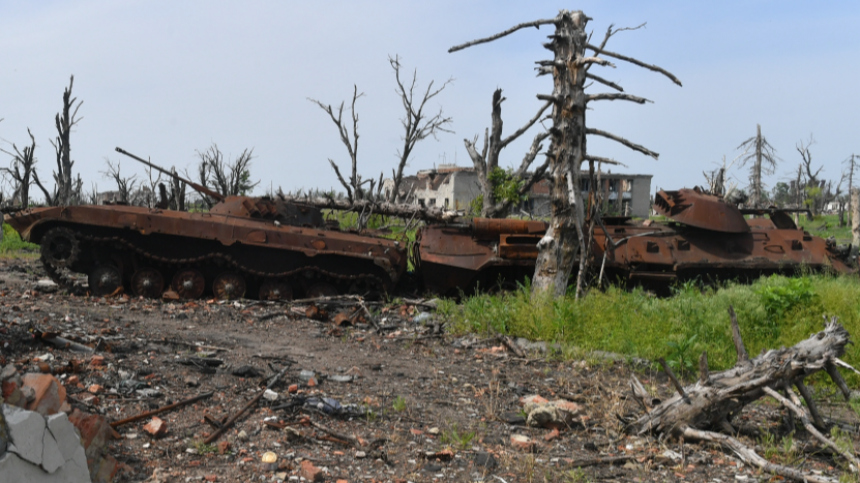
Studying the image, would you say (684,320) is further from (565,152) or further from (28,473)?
(28,473)

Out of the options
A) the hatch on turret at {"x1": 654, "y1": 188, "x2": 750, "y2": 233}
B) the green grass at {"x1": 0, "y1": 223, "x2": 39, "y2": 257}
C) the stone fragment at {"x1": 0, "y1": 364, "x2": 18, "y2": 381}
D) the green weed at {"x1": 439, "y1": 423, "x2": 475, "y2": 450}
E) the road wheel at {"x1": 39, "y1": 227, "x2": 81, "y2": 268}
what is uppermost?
the hatch on turret at {"x1": 654, "y1": 188, "x2": 750, "y2": 233}

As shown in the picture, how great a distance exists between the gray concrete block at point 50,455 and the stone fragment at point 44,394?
32 cm

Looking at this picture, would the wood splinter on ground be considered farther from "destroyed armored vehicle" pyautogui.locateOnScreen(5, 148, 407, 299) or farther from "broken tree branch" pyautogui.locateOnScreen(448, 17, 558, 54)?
"destroyed armored vehicle" pyautogui.locateOnScreen(5, 148, 407, 299)

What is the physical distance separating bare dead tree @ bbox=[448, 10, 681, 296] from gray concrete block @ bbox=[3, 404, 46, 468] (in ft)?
23.8

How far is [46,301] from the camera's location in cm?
1126

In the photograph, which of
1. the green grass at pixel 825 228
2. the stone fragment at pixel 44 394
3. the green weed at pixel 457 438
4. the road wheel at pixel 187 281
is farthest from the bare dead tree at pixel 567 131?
the green grass at pixel 825 228

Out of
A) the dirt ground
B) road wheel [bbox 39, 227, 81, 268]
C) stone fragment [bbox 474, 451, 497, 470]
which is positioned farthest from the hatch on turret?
road wheel [bbox 39, 227, 81, 268]

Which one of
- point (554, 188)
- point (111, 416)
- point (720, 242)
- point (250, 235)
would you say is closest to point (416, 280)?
point (250, 235)

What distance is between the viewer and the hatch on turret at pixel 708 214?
13117 mm

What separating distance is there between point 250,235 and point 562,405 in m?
7.53

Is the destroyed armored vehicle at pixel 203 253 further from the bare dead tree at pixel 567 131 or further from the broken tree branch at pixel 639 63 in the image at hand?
the broken tree branch at pixel 639 63

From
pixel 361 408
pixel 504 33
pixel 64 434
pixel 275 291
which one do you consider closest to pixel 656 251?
pixel 504 33

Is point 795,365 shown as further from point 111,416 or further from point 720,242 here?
point 720,242

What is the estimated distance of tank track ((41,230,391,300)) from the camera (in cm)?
1220
